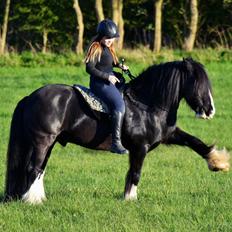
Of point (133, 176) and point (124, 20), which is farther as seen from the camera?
point (124, 20)

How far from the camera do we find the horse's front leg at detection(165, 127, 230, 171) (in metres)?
9.12

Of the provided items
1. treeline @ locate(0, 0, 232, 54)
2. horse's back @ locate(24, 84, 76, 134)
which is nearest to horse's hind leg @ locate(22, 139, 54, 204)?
horse's back @ locate(24, 84, 76, 134)

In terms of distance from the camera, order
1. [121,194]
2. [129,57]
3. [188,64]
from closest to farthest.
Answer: [188,64], [121,194], [129,57]

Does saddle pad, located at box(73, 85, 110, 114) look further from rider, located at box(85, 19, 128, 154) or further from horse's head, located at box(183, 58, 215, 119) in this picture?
horse's head, located at box(183, 58, 215, 119)

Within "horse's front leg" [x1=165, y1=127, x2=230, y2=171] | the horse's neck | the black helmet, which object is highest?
the black helmet

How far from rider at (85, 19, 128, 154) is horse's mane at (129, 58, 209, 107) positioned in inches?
14.2

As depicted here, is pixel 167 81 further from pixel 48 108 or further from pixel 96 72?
pixel 48 108

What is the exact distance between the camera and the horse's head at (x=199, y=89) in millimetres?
8891

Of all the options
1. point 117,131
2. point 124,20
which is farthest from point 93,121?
point 124,20

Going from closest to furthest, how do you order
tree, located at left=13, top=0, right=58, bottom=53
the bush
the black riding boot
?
the black riding boot → the bush → tree, located at left=13, top=0, right=58, bottom=53

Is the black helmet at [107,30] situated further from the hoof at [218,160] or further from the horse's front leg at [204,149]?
the hoof at [218,160]

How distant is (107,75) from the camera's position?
8758mm

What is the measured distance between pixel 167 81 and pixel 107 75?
2.49ft

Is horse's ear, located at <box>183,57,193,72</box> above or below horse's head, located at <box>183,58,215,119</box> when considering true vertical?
above
